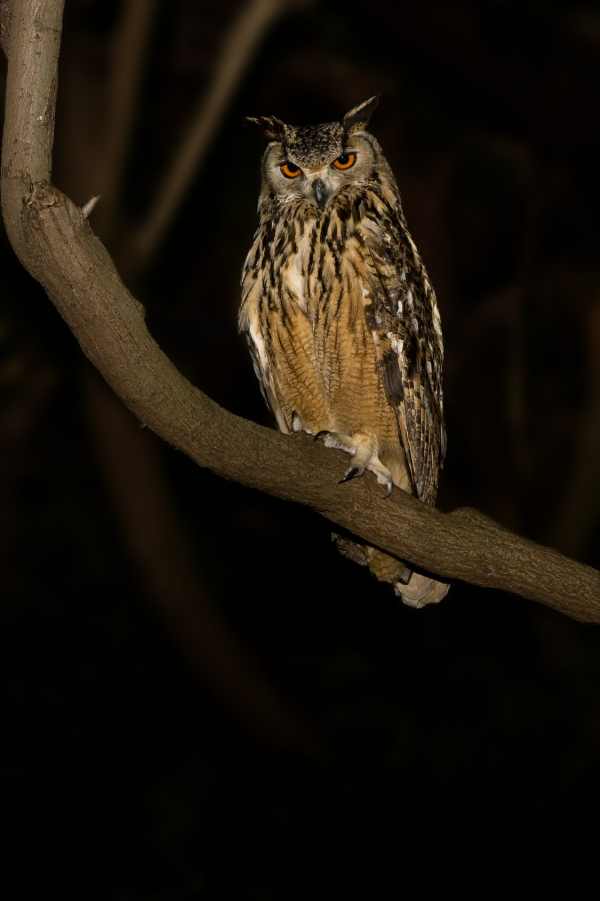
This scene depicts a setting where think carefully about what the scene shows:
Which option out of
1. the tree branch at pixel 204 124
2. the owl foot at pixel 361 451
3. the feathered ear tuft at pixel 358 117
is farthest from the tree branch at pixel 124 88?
the owl foot at pixel 361 451

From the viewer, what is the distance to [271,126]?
111 inches

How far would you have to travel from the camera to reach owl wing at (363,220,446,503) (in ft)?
8.26

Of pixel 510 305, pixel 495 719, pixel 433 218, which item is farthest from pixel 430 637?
pixel 433 218

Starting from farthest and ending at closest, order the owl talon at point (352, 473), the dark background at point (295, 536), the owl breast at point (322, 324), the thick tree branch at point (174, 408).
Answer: the dark background at point (295, 536) < the owl breast at point (322, 324) < the owl talon at point (352, 473) < the thick tree branch at point (174, 408)

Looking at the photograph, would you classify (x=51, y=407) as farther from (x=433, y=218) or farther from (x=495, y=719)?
→ (x=495, y=719)

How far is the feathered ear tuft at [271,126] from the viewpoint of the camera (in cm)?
280

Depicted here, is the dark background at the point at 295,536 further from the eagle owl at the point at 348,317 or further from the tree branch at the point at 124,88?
the eagle owl at the point at 348,317

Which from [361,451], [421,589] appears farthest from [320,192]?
[421,589]

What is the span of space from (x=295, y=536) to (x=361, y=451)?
3856mm

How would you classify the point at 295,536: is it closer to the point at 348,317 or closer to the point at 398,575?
the point at 398,575

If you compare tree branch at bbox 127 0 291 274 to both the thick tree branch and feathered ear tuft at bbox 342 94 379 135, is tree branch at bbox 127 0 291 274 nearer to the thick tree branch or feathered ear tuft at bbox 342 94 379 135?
feathered ear tuft at bbox 342 94 379 135

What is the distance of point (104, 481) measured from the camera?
202 inches

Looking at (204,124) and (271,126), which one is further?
(204,124)

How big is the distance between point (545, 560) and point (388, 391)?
644 millimetres
